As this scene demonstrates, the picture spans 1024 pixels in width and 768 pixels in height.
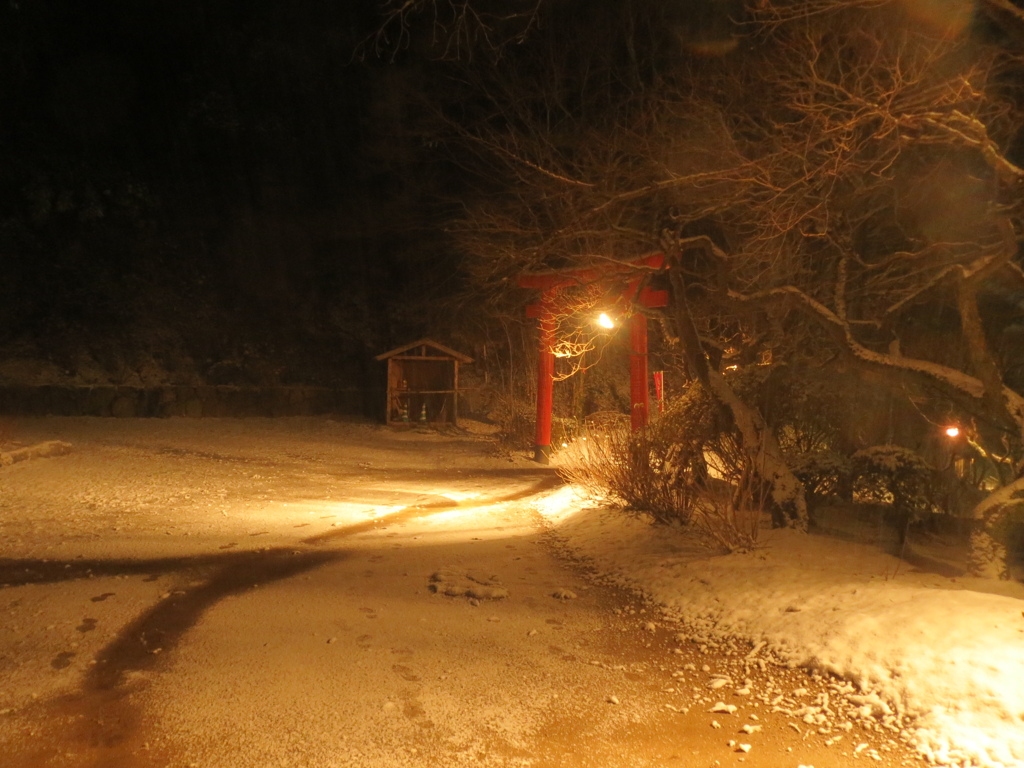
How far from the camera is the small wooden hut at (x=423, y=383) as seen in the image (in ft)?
90.1

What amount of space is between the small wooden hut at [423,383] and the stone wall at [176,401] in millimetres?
1953

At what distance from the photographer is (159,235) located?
29.9 m

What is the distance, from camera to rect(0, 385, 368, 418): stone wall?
2328 cm

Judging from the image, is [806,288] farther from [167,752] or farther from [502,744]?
[167,752]

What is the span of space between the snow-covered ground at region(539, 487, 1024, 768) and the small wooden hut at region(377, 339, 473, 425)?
17.9 m

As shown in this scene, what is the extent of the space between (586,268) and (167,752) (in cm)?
Result: 1156

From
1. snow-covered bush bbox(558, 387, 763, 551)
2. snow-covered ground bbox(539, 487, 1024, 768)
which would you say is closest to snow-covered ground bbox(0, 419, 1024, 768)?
snow-covered ground bbox(539, 487, 1024, 768)

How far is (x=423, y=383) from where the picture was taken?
29547mm

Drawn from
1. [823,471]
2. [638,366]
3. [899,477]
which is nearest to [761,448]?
[823,471]

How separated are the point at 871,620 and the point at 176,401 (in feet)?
76.3

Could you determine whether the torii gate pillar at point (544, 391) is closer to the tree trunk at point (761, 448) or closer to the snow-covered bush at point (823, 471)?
the tree trunk at point (761, 448)

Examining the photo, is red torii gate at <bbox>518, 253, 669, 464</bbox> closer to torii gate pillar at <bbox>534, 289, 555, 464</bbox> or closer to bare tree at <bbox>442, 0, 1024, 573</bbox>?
torii gate pillar at <bbox>534, 289, 555, 464</bbox>

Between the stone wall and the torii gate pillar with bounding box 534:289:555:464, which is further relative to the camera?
the stone wall

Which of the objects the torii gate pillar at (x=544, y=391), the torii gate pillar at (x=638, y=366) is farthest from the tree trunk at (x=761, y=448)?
the torii gate pillar at (x=544, y=391)
